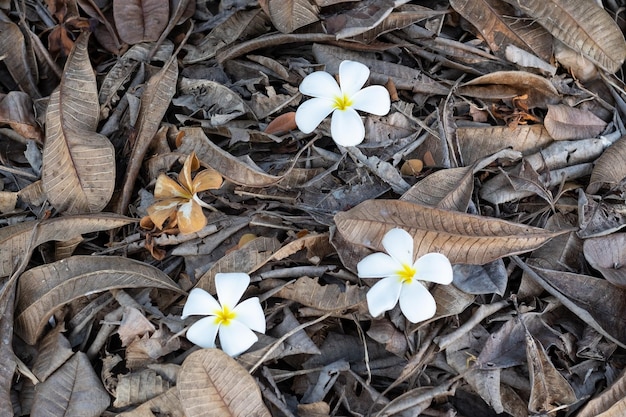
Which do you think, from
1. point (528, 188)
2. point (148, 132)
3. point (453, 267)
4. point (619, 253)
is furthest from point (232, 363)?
point (619, 253)

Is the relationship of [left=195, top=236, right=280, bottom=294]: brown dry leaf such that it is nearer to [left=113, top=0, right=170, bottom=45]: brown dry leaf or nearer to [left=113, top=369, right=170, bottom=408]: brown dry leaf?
[left=113, top=369, right=170, bottom=408]: brown dry leaf

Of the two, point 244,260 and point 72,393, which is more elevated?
point 244,260

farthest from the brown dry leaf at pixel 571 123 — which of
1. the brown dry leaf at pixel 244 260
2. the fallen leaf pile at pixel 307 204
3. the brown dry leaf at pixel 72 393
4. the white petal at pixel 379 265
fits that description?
the brown dry leaf at pixel 72 393

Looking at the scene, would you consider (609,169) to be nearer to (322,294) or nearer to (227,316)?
(322,294)

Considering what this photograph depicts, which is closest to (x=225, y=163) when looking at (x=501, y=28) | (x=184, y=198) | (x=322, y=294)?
(x=184, y=198)

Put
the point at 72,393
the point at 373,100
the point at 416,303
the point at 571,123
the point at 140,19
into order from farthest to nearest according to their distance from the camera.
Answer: the point at 140,19 < the point at 571,123 < the point at 373,100 < the point at 72,393 < the point at 416,303

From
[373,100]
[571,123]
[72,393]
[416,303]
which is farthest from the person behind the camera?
[571,123]
